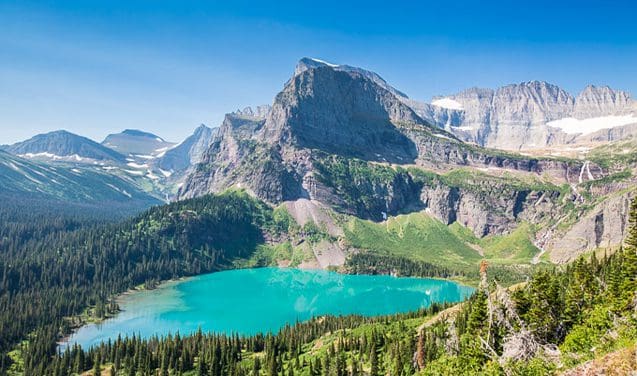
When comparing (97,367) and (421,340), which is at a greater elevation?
(421,340)

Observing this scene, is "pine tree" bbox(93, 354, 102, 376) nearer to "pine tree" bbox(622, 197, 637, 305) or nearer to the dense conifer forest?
the dense conifer forest

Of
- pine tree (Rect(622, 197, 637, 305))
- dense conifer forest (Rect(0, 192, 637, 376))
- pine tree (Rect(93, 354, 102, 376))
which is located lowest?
pine tree (Rect(93, 354, 102, 376))

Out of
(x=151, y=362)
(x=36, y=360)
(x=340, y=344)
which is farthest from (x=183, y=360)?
(x=36, y=360)

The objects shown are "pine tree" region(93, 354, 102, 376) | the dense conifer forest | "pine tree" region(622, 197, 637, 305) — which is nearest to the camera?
the dense conifer forest

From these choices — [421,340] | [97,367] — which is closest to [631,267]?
[421,340]

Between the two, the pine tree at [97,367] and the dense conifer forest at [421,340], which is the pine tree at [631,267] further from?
the pine tree at [97,367]

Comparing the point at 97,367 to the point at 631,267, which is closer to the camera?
the point at 631,267

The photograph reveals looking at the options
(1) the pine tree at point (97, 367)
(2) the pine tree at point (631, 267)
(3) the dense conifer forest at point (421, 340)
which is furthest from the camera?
(1) the pine tree at point (97, 367)

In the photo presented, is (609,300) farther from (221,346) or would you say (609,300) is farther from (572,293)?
(221,346)

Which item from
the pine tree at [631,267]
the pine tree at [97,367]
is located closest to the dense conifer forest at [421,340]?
the pine tree at [631,267]

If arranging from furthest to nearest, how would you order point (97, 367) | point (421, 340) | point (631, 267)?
point (97, 367) < point (421, 340) < point (631, 267)

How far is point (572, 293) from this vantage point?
7219 centimetres

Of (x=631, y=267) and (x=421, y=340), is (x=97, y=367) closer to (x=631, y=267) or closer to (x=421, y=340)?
(x=421, y=340)

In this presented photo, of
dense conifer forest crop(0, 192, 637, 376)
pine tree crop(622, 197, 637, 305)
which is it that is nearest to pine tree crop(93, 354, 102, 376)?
dense conifer forest crop(0, 192, 637, 376)
